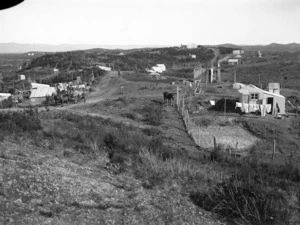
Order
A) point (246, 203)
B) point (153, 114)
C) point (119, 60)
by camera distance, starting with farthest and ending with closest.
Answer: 1. point (119, 60)
2. point (153, 114)
3. point (246, 203)

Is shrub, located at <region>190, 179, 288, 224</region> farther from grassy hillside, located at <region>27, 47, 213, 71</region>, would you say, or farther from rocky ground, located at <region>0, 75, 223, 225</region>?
grassy hillside, located at <region>27, 47, 213, 71</region>

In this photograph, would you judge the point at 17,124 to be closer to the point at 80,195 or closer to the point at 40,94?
the point at 80,195

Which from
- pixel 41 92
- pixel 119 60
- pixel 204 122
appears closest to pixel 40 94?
pixel 41 92

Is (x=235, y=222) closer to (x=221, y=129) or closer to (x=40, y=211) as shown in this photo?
(x=40, y=211)

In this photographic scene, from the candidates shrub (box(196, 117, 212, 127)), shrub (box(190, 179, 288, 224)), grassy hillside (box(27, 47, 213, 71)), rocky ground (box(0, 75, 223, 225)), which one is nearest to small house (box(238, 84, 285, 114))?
Result: shrub (box(196, 117, 212, 127))

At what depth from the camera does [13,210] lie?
5078 mm

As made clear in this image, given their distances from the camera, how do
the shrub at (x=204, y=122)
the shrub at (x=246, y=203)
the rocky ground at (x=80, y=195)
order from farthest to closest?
1. the shrub at (x=204, y=122)
2. the shrub at (x=246, y=203)
3. the rocky ground at (x=80, y=195)

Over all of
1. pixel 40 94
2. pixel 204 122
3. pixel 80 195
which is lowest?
pixel 204 122

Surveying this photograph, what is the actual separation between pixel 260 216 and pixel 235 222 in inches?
14.4

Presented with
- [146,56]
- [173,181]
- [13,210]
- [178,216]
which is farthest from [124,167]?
[146,56]

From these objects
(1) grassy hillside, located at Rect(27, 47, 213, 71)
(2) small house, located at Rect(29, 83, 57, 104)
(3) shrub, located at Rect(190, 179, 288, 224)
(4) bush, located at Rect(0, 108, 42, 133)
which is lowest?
(1) grassy hillside, located at Rect(27, 47, 213, 71)

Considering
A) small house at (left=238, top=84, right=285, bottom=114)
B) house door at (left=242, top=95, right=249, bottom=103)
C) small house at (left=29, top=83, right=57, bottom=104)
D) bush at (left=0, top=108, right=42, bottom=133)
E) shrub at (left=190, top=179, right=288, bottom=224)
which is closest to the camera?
shrub at (left=190, top=179, right=288, bottom=224)

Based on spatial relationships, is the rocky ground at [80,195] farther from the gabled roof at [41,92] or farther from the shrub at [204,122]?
the gabled roof at [41,92]

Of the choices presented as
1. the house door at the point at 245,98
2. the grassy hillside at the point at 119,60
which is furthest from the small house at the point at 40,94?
the grassy hillside at the point at 119,60
